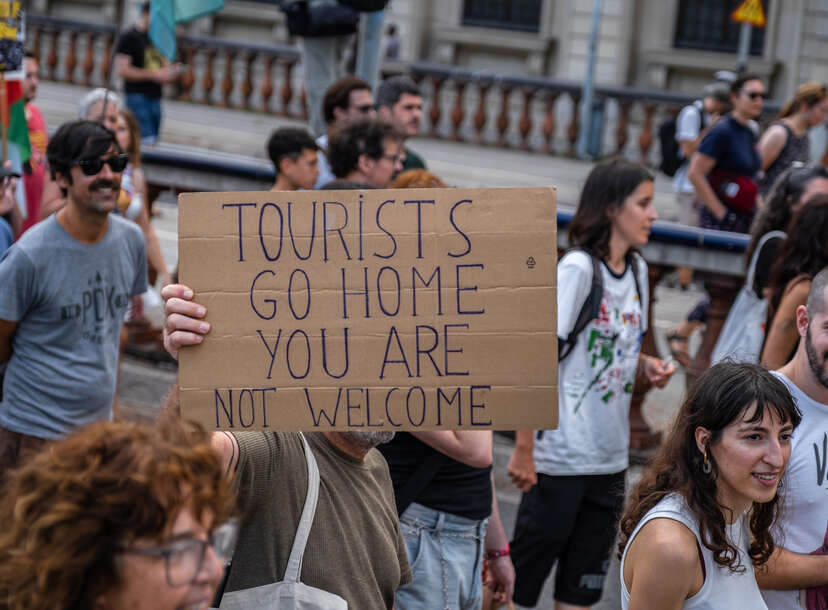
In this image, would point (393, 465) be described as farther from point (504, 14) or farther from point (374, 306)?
point (504, 14)

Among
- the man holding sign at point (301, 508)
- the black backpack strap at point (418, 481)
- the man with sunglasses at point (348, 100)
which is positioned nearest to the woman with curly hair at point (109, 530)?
the man holding sign at point (301, 508)

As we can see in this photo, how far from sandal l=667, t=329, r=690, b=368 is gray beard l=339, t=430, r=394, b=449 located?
4.90 m

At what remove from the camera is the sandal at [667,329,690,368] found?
24.5 feet

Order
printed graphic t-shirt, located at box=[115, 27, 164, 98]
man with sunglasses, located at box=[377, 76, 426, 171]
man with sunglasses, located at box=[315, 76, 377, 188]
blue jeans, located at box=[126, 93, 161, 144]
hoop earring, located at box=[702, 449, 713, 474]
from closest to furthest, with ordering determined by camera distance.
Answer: hoop earring, located at box=[702, 449, 713, 474], man with sunglasses, located at box=[315, 76, 377, 188], man with sunglasses, located at box=[377, 76, 426, 171], printed graphic t-shirt, located at box=[115, 27, 164, 98], blue jeans, located at box=[126, 93, 161, 144]

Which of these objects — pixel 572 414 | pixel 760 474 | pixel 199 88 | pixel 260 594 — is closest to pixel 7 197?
pixel 572 414

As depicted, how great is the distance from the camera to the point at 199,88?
20.5 m

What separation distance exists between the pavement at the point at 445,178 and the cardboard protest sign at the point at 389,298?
5.60 ft

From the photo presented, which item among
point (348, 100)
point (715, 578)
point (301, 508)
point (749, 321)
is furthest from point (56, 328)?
point (348, 100)

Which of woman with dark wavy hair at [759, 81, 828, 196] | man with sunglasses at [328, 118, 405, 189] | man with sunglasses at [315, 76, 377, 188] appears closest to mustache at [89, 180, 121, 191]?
man with sunglasses at [328, 118, 405, 189]

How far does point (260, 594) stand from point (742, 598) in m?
1.09

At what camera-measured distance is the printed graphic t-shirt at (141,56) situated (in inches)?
418

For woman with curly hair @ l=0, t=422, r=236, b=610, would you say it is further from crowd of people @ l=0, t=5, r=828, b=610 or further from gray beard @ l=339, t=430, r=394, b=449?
gray beard @ l=339, t=430, r=394, b=449

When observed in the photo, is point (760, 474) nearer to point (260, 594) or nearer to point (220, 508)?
point (260, 594)

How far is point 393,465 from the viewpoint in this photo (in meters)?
3.45
